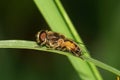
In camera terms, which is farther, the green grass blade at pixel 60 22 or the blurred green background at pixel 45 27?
the blurred green background at pixel 45 27

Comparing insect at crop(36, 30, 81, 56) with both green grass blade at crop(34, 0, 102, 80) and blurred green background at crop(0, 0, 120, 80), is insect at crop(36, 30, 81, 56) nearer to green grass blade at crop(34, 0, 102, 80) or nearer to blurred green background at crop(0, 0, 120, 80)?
green grass blade at crop(34, 0, 102, 80)

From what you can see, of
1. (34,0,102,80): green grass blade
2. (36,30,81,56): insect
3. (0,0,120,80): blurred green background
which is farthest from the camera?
(0,0,120,80): blurred green background

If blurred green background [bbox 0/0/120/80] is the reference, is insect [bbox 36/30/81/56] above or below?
above

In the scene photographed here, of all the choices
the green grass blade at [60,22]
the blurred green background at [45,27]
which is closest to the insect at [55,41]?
the green grass blade at [60,22]

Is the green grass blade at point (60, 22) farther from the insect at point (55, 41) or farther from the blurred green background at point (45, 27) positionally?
the blurred green background at point (45, 27)

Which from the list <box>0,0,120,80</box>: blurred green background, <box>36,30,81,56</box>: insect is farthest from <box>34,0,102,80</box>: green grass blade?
<box>0,0,120,80</box>: blurred green background

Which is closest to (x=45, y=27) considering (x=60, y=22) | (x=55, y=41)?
(x=55, y=41)

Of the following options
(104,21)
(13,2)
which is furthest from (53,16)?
(13,2)

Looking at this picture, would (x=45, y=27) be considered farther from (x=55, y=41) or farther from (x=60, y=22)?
(x=60, y=22)
